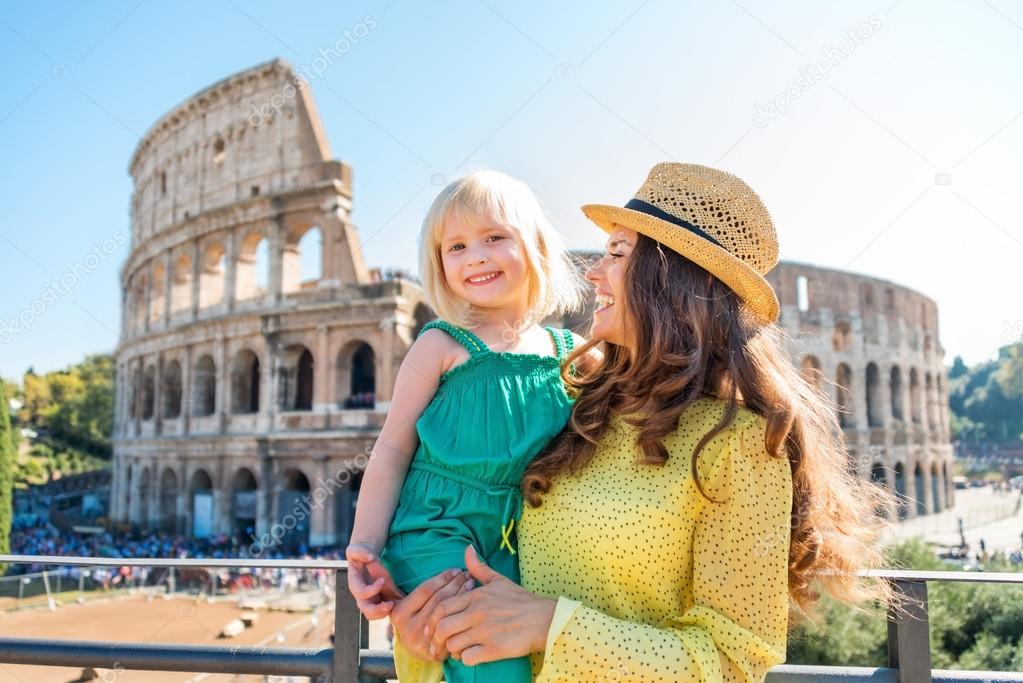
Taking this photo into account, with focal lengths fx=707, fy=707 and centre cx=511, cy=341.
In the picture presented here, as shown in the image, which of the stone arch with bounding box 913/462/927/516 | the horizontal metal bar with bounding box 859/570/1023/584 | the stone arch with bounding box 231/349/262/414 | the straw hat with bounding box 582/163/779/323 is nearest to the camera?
the straw hat with bounding box 582/163/779/323

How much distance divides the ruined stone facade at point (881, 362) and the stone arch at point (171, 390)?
19.6 metres

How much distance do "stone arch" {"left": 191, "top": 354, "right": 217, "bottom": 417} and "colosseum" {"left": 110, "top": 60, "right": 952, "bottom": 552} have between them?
0.18 ft

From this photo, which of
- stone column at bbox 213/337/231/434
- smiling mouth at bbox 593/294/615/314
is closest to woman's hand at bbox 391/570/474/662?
smiling mouth at bbox 593/294/615/314

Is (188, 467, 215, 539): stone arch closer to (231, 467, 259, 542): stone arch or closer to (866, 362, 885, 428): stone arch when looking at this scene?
(231, 467, 259, 542): stone arch

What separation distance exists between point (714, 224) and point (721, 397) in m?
0.38

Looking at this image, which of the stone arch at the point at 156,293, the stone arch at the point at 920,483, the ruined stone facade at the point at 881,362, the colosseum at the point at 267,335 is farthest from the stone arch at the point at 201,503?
the stone arch at the point at 920,483

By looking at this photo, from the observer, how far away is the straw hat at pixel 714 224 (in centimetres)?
151

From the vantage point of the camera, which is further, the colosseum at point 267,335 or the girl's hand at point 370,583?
the colosseum at point 267,335

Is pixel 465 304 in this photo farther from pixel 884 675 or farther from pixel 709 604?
pixel 884 675

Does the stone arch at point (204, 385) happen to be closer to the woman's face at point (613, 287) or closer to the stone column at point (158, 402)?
the stone column at point (158, 402)

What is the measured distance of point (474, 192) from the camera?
180 cm

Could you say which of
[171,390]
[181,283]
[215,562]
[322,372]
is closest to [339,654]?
[215,562]

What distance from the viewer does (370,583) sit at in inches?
60.4

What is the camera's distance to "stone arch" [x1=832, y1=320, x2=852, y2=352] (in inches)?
981
